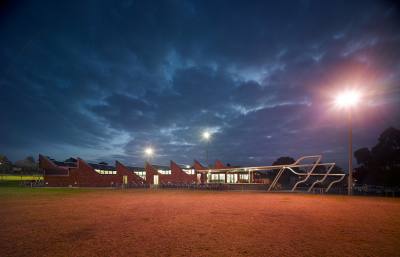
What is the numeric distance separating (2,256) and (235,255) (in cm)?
631

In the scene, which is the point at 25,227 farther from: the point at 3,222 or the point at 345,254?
the point at 345,254

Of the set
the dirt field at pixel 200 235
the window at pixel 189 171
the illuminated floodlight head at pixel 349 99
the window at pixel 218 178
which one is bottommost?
the window at pixel 218 178

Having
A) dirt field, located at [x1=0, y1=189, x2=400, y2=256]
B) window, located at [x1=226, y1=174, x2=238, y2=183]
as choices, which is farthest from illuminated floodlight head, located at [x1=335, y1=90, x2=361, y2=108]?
window, located at [x1=226, y1=174, x2=238, y2=183]

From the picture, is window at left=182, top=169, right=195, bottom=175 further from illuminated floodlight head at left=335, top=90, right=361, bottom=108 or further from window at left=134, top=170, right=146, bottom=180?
illuminated floodlight head at left=335, top=90, right=361, bottom=108

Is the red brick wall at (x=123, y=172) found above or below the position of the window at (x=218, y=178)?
above

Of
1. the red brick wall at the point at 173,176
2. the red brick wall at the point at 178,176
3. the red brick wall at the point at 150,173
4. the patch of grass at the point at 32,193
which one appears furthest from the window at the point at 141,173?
the patch of grass at the point at 32,193

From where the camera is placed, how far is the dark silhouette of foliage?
3918 centimetres

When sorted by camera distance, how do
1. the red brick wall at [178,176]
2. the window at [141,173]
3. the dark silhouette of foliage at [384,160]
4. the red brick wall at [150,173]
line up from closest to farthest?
the dark silhouette of foliage at [384,160] → the red brick wall at [178,176] → the red brick wall at [150,173] → the window at [141,173]

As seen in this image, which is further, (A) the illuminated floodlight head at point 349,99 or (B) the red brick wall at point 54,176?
(B) the red brick wall at point 54,176

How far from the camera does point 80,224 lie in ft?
37.6

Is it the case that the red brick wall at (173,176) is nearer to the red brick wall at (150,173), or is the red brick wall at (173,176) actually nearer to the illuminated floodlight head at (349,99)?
the red brick wall at (150,173)

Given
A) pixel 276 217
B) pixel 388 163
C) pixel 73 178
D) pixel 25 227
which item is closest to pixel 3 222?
pixel 25 227

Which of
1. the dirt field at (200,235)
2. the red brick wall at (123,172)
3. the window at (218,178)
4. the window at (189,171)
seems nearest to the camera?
the dirt field at (200,235)

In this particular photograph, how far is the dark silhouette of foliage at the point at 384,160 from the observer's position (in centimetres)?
3918
